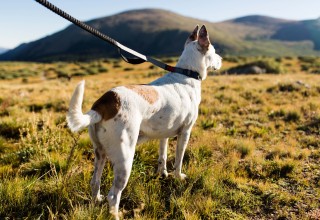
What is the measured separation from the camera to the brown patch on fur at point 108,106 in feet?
11.3

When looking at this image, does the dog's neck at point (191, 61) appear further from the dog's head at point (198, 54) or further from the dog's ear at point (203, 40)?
the dog's ear at point (203, 40)

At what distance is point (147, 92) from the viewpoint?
12.7 feet

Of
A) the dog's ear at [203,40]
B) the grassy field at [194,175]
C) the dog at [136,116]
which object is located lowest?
the grassy field at [194,175]

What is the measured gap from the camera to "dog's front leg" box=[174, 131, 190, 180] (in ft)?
15.4

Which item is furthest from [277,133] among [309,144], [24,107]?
[24,107]

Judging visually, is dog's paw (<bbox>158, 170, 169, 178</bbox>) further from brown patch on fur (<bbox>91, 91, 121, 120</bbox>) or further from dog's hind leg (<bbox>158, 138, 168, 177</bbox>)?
brown patch on fur (<bbox>91, 91, 121, 120</bbox>)

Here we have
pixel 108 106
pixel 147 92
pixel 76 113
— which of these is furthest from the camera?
pixel 147 92

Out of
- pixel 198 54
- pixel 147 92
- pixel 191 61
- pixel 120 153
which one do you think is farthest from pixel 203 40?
pixel 120 153

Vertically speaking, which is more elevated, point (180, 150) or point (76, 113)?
point (76, 113)

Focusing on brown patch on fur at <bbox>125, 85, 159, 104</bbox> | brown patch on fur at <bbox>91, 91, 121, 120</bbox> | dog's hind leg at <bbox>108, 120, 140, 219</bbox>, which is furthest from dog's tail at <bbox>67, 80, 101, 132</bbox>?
brown patch on fur at <bbox>125, 85, 159, 104</bbox>

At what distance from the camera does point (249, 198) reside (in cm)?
457

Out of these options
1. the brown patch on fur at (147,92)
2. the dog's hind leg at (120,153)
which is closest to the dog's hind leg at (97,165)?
the dog's hind leg at (120,153)

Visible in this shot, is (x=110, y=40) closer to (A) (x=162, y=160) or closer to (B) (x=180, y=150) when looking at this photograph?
(B) (x=180, y=150)

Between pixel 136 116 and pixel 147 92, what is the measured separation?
42 centimetres
